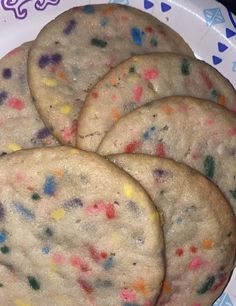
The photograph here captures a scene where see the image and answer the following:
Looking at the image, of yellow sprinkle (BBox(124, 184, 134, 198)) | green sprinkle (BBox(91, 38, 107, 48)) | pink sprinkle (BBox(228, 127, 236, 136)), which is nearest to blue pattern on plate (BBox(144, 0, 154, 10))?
green sprinkle (BBox(91, 38, 107, 48))

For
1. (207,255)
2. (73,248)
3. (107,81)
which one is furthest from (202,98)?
(73,248)

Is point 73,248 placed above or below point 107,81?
below

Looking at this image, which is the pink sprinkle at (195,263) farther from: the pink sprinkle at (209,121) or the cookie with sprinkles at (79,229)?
the pink sprinkle at (209,121)

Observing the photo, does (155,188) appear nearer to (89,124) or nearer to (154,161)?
(154,161)

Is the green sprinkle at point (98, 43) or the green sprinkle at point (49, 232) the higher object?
the green sprinkle at point (98, 43)

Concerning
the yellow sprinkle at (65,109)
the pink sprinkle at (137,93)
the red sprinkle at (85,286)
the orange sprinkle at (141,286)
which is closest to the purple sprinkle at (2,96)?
the yellow sprinkle at (65,109)

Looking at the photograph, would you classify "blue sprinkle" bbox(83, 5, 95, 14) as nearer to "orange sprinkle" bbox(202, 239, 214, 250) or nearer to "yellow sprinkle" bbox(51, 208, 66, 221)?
"yellow sprinkle" bbox(51, 208, 66, 221)

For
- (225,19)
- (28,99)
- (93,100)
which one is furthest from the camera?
(225,19)
